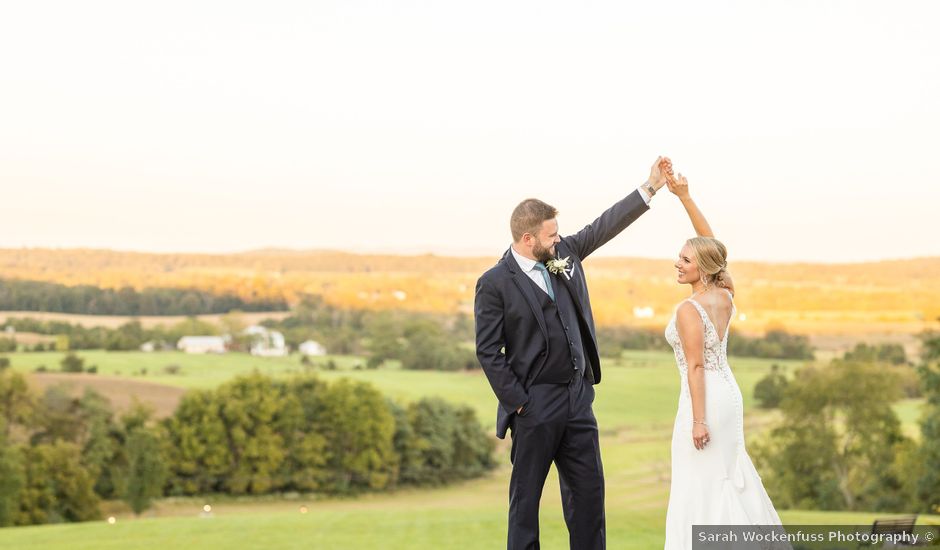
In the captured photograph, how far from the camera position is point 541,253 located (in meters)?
5.89

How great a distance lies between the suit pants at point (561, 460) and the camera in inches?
229

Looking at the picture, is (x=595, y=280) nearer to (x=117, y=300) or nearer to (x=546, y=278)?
(x=117, y=300)

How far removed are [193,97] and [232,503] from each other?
20838 millimetres

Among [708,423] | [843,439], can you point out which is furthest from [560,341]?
[843,439]

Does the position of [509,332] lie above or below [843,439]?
above

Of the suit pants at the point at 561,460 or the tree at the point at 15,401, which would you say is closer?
the suit pants at the point at 561,460

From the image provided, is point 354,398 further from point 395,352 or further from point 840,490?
point 840,490

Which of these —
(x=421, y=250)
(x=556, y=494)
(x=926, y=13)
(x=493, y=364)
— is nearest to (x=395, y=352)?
(x=421, y=250)

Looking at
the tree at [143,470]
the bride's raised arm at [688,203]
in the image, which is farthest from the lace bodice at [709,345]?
the tree at [143,470]

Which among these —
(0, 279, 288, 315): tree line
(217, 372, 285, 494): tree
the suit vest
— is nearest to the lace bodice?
the suit vest

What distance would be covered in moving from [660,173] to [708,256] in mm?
659

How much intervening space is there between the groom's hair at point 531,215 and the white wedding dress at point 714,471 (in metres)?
0.98

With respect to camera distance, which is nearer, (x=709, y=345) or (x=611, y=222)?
(x=709, y=345)

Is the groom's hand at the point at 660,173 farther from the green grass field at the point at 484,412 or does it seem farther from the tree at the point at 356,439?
the tree at the point at 356,439
